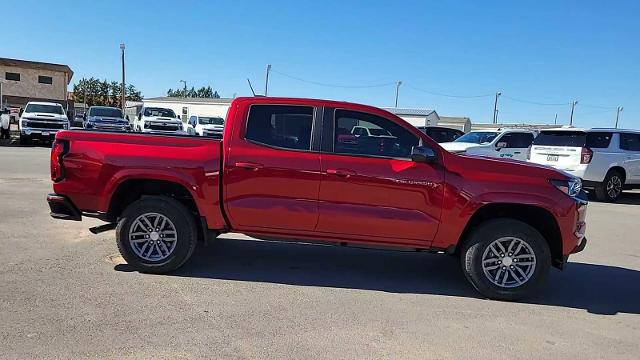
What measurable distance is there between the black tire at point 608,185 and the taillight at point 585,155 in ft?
2.88

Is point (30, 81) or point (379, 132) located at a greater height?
point (30, 81)

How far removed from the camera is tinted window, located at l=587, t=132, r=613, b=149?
13774 mm

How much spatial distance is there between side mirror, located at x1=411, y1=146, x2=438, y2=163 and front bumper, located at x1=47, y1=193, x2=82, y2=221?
3590 mm

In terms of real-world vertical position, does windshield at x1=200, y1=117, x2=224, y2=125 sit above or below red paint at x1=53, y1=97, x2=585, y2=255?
above

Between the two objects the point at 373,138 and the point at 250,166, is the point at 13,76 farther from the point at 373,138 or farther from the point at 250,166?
the point at 373,138

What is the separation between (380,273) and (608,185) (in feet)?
34.5

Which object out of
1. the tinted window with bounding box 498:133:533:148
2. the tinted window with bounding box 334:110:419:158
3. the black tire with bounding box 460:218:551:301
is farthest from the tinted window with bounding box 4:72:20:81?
the black tire with bounding box 460:218:551:301

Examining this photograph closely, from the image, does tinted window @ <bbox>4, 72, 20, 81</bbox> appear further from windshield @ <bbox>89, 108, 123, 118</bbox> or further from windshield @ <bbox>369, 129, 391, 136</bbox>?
windshield @ <bbox>369, 129, 391, 136</bbox>

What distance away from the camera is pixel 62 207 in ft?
18.6

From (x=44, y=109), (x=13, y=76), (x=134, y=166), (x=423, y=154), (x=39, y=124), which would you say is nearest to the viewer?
(x=423, y=154)

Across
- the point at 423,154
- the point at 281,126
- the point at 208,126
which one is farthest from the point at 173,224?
the point at 208,126

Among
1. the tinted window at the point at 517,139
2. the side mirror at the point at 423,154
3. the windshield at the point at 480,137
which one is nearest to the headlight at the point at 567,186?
the side mirror at the point at 423,154

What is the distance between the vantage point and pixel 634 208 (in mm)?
13141

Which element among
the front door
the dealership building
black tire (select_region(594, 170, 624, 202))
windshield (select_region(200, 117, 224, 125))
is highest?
the dealership building
